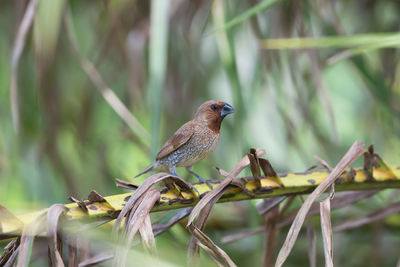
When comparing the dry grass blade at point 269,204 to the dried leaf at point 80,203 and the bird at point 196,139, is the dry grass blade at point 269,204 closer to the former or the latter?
the bird at point 196,139

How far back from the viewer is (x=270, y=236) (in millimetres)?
963

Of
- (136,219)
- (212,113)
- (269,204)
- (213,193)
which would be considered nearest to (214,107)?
(212,113)

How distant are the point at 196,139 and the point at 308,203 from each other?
377mm

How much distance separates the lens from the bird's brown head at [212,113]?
42.8 inches

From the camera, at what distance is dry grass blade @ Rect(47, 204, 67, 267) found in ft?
1.98

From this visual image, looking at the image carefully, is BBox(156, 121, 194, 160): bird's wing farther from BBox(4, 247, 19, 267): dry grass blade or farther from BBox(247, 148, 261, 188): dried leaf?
BBox(4, 247, 19, 267): dry grass blade

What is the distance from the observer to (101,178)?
1881 millimetres

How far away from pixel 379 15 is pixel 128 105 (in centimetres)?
104

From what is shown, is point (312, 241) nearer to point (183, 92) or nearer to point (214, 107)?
point (214, 107)

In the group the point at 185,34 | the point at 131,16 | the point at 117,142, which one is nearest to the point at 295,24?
the point at 185,34

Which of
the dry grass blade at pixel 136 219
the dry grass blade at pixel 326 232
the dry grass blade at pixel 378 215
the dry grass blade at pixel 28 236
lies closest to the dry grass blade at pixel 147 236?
the dry grass blade at pixel 136 219

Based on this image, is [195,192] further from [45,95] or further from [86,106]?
Answer: [86,106]

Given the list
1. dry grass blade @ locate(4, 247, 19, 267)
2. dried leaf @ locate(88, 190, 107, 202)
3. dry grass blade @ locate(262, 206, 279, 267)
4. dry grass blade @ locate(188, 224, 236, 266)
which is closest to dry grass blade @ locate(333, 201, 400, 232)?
dry grass blade @ locate(262, 206, 279, 267)

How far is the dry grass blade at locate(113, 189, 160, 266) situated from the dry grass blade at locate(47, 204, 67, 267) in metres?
0.07
